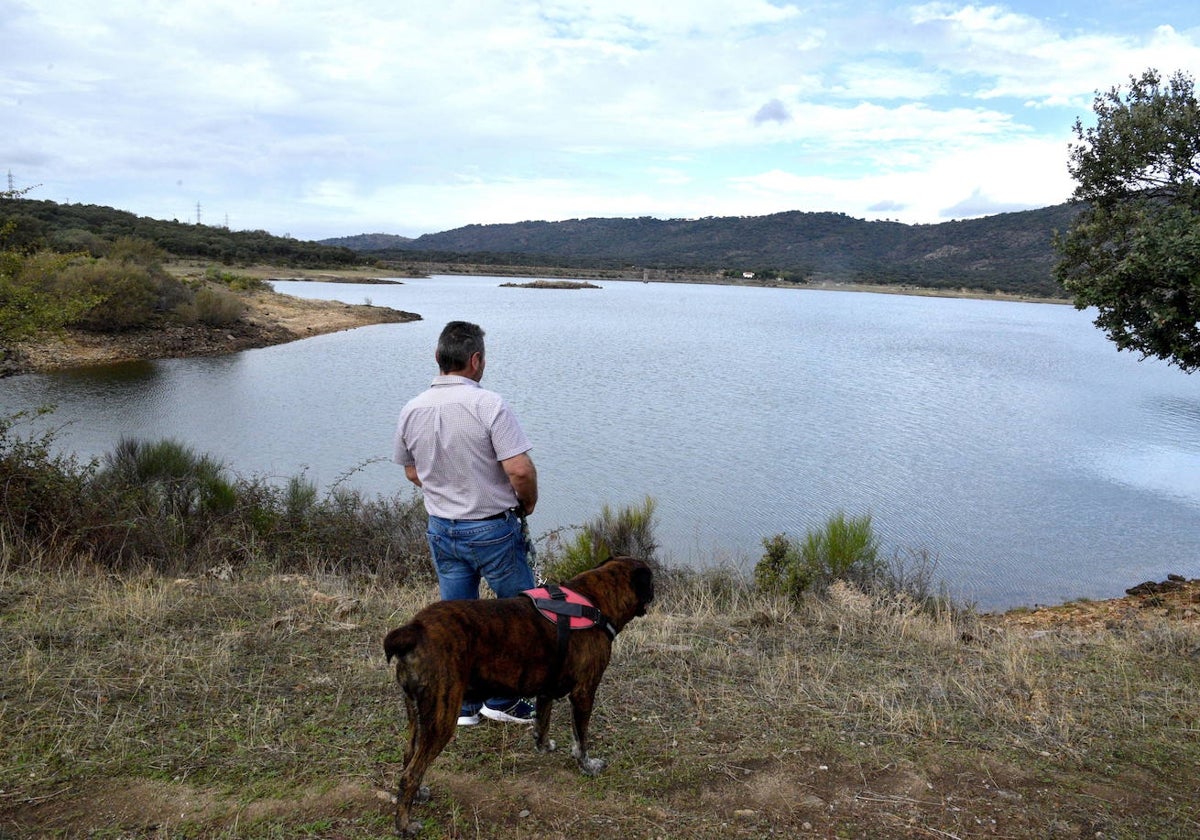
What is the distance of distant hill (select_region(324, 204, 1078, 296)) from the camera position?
102188 mm

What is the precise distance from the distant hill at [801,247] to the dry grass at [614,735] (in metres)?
85.1

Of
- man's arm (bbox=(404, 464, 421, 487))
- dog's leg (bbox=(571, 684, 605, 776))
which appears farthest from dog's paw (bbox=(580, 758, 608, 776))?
man's arm (bbox=(404, 464, 421, 487))

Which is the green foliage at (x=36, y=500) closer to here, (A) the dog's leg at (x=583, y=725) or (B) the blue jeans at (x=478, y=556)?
(B) the blue jeans at (x=478, y=556)

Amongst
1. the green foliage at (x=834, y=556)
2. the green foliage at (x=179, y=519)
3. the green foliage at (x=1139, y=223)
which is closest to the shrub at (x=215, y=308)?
the green foliage at (x=179, y=519)

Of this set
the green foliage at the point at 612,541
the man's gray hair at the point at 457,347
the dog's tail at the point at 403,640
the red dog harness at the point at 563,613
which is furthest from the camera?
the green foliage at the point at 612,541

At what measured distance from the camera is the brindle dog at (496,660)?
297cm

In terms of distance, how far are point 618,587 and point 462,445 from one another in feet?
Answer: 3.04

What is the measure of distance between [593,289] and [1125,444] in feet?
230

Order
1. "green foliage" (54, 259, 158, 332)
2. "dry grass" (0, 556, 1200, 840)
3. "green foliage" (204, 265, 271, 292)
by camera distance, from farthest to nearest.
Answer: "green foliage" (204, 265, 271, 292) < "green foliage" (54, 259, 158, 332) < "dry grass" (0, 556, 1200, 840)

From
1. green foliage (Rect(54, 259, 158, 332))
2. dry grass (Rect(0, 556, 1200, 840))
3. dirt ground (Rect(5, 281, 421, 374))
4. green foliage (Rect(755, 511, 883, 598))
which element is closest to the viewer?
dry grass (Rect(0, 556, 1200, 840))

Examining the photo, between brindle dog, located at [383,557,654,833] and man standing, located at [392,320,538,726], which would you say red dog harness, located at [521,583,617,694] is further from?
man standing, located at [392,320,538,726]

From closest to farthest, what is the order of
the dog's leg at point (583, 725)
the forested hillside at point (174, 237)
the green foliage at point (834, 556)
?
the dog's leg at point (583, 725) < the green foliage at point (834, 556) < the forested hillside at point (174, 237)

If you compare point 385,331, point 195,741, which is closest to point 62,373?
point 385,331

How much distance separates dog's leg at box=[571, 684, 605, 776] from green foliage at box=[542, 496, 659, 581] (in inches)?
209
